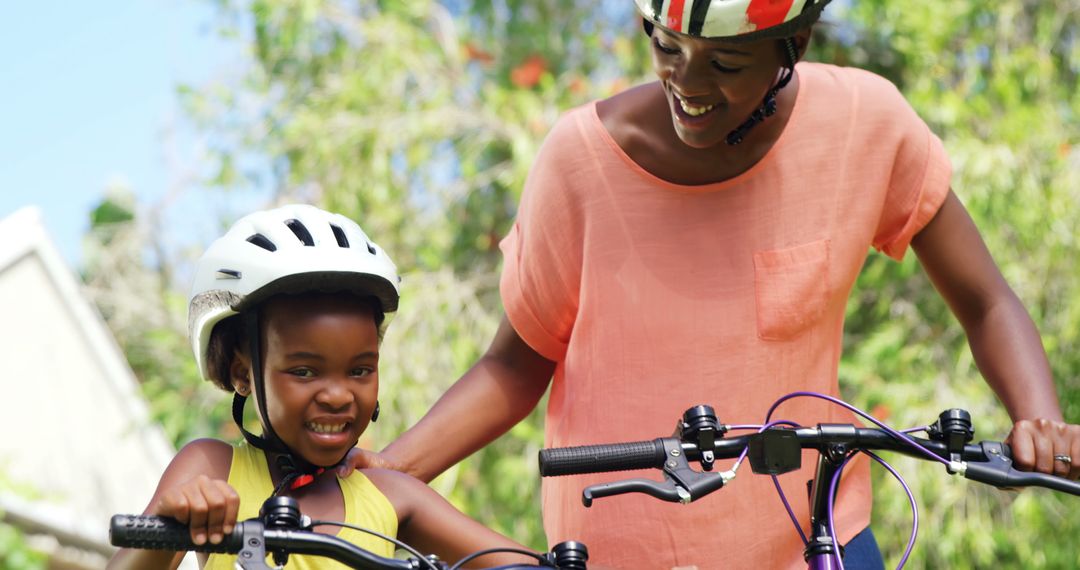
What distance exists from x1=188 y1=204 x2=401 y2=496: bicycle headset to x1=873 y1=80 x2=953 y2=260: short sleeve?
106 cm

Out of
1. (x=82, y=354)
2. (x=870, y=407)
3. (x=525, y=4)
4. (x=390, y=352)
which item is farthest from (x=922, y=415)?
(x=82, y=354)

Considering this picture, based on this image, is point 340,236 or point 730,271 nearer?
point 340,236

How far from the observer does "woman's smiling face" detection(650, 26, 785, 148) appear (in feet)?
9.74

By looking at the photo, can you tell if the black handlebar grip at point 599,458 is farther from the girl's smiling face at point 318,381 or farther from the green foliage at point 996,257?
the green foliage at point 996,257

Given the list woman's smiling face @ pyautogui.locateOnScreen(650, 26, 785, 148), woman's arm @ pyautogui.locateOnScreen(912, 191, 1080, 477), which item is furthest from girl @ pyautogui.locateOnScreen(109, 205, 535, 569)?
woman's arm @ pyautogui.locateOnScreen(912, 191, 1080, 477)

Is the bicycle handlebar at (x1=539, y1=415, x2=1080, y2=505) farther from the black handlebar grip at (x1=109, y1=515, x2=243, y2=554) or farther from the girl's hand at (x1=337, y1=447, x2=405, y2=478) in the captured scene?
the girl's hand at (x1=337, y1=447, x2=405, y2=478)

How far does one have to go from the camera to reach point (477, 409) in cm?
339

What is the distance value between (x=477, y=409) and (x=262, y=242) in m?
0.64

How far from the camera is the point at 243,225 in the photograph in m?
3.12

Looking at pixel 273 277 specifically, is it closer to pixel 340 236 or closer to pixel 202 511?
pixel 340 236

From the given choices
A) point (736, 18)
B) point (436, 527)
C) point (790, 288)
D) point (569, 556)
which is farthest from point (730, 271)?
point (569, 556)

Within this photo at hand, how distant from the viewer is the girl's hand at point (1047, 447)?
2.69m

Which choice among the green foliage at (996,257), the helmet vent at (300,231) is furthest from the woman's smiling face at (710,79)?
the green foliage at (996,257)

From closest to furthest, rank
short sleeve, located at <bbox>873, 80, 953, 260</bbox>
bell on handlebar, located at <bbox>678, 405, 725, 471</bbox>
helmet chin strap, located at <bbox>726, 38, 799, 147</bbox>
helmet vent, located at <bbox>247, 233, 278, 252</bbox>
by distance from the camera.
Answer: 1. bell on handlebar, located at <bbox>678, 405, 725, 471</bbox>
2. helmet vent, located at <bbox>247, 233, 278, 252</bbox>
3. helmet chin strap, located at <bbox>726, 38, 799, 147</bbox>
4. short sleeve, located at <bbox>873, 80, 953, 260</bbox>
